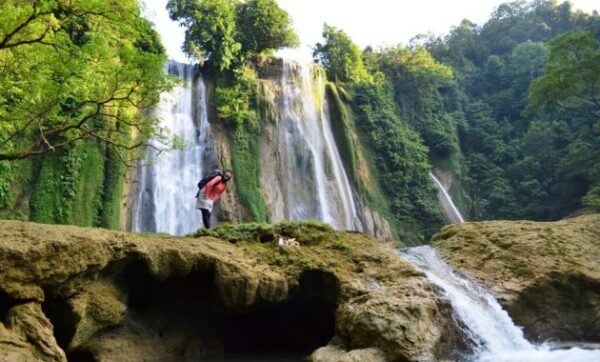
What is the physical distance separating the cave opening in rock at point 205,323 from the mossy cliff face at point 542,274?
3341mm

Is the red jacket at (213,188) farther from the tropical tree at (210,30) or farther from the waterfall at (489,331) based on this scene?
the tropical tree at (210,30)

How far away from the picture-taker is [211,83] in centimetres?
2214

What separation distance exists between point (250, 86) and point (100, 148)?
750cm

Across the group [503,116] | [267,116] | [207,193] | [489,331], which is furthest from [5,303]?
[503,116]

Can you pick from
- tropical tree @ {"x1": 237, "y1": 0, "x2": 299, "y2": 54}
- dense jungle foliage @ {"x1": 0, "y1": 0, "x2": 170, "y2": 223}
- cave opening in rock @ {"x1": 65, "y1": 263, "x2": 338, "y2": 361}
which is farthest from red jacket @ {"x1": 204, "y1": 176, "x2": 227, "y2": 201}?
tropical tree @ {"x1": 237, "y1": 0, "x2": 299, "y2": 54}

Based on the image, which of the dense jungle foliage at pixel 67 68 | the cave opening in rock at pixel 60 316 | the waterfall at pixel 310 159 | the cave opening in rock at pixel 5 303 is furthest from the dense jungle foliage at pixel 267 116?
the cave opening in rock at pixel 5 303

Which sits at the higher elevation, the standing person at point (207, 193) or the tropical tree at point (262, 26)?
the tropical tree at point (262, 26)

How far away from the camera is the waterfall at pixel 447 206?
89.4ft

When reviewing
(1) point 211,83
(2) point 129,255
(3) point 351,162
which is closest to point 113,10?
(2) point 129,255

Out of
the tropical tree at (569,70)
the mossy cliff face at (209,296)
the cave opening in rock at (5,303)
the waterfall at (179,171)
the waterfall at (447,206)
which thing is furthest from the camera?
the waterfall at (447,206)

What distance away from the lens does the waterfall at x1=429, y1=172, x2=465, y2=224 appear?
2726 cm

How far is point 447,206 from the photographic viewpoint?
2780 centimetres

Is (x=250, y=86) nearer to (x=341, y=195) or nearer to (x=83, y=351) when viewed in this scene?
(x=341, y=195)

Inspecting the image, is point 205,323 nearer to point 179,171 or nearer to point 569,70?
point 179,171
